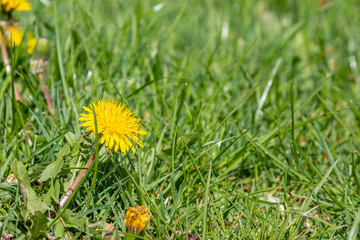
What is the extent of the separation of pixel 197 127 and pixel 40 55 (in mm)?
862

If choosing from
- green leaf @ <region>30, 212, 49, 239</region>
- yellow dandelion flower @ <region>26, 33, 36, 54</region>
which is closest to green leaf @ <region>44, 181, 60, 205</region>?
green leaf @ <region>30, 212, 49, 239</region>

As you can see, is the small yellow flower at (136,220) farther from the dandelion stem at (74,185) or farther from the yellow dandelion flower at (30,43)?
the yellow dandelion flower at (30,43)

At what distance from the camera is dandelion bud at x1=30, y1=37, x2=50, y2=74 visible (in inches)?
73.2

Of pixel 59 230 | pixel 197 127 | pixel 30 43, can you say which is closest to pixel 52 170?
pixel 59 230

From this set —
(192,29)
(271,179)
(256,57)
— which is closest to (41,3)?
(192,29)

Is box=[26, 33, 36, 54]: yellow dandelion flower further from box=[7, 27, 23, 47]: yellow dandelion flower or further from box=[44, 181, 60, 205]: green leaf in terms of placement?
box=[44, 181, 60, 205]: green leaf

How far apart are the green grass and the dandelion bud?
0.09m

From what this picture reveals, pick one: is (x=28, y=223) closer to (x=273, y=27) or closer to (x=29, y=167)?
(x=29, y=167)

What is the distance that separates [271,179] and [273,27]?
1.90m

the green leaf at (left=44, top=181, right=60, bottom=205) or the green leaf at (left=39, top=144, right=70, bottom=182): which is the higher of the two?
the green leaf at (left=39, top=144, right=70, bottom=182)

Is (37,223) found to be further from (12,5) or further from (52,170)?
(12,5)

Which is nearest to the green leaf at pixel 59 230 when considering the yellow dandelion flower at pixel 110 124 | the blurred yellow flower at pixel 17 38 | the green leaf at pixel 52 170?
the green leaf at pixel 52 170

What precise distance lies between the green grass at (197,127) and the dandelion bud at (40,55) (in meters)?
0.09

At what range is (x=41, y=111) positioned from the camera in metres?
1.76
